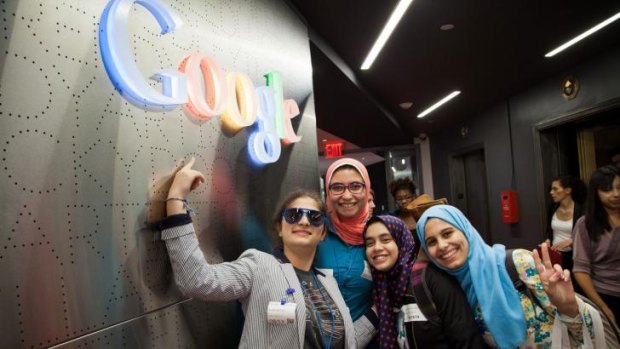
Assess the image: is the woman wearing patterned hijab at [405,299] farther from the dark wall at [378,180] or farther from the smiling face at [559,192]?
the dark wall at [378,180]

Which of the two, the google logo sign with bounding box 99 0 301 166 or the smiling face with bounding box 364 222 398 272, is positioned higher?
the google logo sign with bounding box 99 0 301 166

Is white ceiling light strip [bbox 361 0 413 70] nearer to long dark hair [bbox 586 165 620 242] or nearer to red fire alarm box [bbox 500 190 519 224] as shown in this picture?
long dark hair [bbox 586 165 620 242]

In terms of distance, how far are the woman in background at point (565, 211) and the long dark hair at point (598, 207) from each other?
138 centimetres

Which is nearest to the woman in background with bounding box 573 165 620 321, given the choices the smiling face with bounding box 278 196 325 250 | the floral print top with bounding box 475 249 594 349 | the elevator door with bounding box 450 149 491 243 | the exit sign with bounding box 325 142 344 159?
the floral print top with bounding box 475 249 594 349

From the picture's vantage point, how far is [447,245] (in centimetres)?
193

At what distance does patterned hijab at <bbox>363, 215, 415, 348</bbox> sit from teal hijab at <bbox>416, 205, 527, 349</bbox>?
4.7 inches

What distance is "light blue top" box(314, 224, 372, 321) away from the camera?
2150 millimetres

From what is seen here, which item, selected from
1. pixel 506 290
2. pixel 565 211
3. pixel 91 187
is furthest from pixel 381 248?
pixel 565 211

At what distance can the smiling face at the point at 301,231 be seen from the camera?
184 centimetres

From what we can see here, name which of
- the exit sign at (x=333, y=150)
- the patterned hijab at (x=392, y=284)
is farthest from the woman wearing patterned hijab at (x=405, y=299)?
the exit sign at (x=333, y=150)

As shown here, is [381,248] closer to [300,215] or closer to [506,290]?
[300,215]

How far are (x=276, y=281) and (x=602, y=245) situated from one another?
97.5 inches

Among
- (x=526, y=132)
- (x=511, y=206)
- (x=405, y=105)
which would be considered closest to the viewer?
(x=526, y=132)

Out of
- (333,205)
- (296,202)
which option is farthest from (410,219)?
(296,202)
